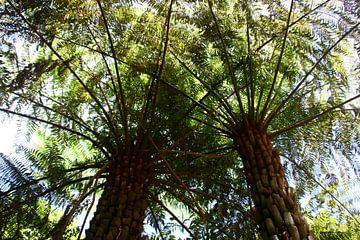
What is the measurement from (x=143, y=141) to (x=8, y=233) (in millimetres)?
1445

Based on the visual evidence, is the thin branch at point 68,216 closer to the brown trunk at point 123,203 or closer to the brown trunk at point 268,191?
the brown trunk at point 123,203

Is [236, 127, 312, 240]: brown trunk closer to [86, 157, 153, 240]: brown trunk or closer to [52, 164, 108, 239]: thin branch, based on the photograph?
[86, 157, 153, 240]: brown trunk

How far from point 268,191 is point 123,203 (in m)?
1.03

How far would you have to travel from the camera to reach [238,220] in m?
3.98

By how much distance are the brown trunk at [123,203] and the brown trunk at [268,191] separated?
32.3 inches

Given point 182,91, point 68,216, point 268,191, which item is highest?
point 182,91

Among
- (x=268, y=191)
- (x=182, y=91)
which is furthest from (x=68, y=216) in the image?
(x=182, y=91)

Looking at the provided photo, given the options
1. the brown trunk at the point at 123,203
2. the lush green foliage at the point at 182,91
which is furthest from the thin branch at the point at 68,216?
the lush green foliage at the point at 182,91

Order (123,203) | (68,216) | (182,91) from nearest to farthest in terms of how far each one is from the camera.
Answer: (68,216) < (123,203) < (182,91)

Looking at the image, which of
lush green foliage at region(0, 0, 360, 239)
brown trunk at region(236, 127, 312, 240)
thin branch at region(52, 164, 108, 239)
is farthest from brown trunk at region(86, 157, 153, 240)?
brown trunk at region(236, 127, 312, 240)

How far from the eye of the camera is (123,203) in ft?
9.57

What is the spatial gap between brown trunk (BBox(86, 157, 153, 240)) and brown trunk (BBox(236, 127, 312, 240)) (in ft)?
2.69

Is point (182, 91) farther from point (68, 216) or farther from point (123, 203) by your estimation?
point (68, 216)

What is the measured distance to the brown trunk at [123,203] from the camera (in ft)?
9.03
